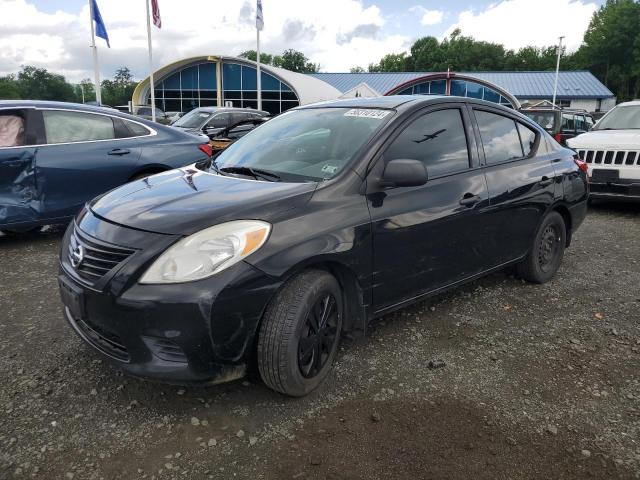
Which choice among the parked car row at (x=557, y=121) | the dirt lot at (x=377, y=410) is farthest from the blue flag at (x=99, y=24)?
the dirt lot at (x=377, y=410)

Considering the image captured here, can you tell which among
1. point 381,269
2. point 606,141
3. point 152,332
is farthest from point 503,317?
point 606,141

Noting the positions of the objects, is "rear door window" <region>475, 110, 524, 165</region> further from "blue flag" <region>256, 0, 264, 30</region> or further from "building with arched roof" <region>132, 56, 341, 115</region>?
"building with arched roof" <region>132, 56, 341, 115</region>

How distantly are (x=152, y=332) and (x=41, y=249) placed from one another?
3.84 m

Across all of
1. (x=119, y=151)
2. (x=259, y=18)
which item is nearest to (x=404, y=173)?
(x=119, y=151)

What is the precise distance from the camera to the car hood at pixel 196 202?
2.51 m

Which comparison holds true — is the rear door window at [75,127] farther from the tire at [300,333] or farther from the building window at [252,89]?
the building window at [252,89]

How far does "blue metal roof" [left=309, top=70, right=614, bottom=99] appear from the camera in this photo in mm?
48812

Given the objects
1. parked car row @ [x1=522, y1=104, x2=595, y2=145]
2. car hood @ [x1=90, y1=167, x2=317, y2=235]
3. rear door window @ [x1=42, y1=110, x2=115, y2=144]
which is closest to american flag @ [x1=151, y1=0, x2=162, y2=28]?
parked car row @ [x1=522, y1=104, x2=595, y2=145]

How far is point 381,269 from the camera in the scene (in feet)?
9.89

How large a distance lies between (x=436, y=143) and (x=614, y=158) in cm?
537

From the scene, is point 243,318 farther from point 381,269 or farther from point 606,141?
point 606,141

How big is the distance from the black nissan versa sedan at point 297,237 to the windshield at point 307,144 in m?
0.01

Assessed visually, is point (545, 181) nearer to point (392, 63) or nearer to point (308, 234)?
point (308, 234)

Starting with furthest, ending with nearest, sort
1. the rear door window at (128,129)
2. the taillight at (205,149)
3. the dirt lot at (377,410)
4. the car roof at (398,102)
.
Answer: the taillight at (205,149), the rear door window at (128,129), the car roof at (398,102), the dirt lot at (377,410)
